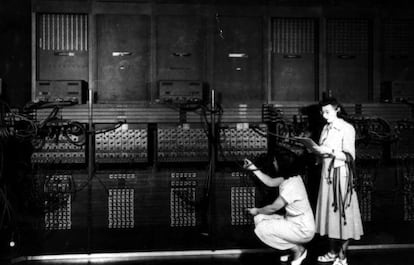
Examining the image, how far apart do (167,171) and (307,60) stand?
211 cm

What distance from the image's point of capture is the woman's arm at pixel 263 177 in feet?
16.4

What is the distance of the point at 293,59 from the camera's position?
5.80 m

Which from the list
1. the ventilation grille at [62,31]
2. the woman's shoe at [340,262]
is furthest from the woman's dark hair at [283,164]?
the ventilation grille at [62,31]

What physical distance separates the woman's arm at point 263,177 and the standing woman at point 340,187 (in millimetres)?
482

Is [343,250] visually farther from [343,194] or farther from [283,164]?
[283,164]

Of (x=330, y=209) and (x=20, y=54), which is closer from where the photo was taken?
(x=330, y=209)

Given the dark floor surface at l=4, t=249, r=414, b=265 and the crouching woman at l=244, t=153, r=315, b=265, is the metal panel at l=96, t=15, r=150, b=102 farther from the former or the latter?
the crouching woman at l=244, t=153, r=315, b=265

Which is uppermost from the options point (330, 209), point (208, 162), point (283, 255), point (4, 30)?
point (4, 30)

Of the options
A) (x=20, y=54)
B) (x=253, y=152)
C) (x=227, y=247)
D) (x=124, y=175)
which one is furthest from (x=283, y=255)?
(x=20, y=54)

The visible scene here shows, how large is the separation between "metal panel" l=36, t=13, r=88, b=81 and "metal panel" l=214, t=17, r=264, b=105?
60.5 inches

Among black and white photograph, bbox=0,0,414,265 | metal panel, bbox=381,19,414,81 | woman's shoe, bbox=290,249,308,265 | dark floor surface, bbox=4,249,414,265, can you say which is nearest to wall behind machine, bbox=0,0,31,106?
black and white photograph, bbox=0,0,414,265

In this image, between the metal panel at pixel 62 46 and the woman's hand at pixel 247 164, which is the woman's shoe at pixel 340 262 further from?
the metal panel at pixel 62 46

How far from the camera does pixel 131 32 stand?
5625 millimetres

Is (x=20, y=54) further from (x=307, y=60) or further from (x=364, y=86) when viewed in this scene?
(x=364, y=86)
